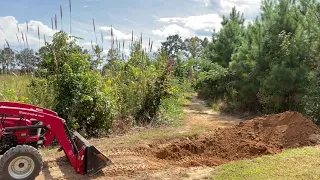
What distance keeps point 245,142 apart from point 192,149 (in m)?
1.25

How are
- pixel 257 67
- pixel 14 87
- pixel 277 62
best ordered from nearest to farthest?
pixel 14 87, pixel 277 62, pixel 257 67

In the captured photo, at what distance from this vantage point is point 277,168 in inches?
239

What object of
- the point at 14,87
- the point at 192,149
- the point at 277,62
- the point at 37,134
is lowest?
the point at 192,149

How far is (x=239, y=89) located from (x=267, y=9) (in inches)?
139

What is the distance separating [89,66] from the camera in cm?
886

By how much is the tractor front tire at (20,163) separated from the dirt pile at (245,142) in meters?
2.91

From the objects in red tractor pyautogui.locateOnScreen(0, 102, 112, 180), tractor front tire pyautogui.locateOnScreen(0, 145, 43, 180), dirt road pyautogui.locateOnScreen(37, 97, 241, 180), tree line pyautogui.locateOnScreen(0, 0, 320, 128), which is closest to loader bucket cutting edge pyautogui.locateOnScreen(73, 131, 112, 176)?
red tractor pyautogui.locateOnScreen(0, 102, 112, 180)

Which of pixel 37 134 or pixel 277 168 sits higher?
pixel 37 134

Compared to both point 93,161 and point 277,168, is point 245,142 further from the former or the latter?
point 93,161

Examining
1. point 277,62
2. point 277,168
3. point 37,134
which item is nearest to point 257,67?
point 277,62

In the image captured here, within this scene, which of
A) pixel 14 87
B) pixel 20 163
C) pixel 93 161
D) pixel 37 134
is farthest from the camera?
pixel 14 87

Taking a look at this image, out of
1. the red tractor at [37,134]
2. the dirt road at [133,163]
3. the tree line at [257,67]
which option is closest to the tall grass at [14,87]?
the tree line at [257,67]

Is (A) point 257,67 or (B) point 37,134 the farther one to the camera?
(A) point 257,67

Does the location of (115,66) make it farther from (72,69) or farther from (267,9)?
(267,9)
